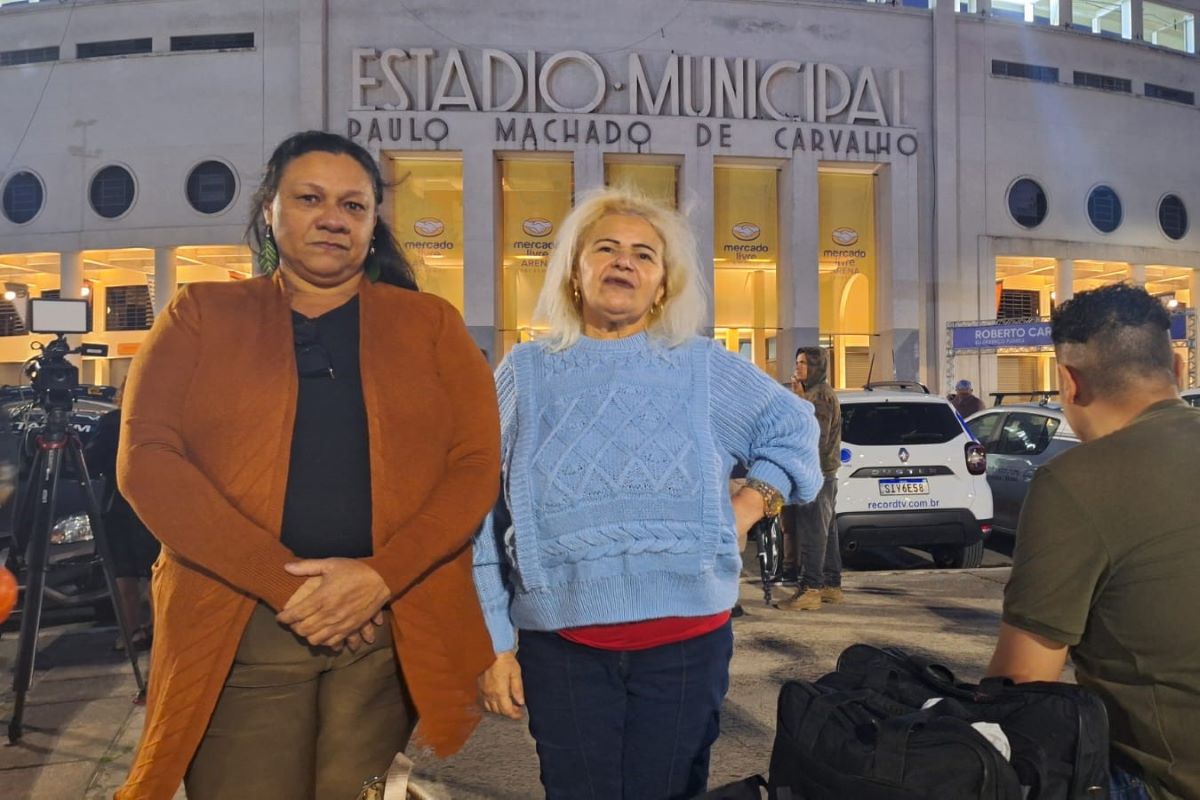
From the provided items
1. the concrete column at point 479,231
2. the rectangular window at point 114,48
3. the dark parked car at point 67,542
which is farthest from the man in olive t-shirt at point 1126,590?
the rectangular window at point 114,48

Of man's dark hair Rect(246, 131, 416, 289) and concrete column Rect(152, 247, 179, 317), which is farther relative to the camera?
concrete column Rect(152, 247, 179, 317)

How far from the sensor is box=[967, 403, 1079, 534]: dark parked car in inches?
331

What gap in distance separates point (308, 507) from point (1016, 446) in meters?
8.69

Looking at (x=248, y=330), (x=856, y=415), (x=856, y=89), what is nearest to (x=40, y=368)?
(x=248, y=330)

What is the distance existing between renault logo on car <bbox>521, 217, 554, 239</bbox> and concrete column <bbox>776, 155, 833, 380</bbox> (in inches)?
256

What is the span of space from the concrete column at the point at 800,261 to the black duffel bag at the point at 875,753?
852 inches

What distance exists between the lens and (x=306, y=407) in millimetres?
1779

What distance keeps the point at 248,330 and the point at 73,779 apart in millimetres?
2852

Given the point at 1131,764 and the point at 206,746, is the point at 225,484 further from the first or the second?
the point at 1131,764

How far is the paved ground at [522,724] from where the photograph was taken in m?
3.59

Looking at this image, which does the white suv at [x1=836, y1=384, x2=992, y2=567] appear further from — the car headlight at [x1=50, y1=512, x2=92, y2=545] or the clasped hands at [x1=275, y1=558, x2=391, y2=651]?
the clasped hands at [x1=275, y1=558, x2=391, y2=651]

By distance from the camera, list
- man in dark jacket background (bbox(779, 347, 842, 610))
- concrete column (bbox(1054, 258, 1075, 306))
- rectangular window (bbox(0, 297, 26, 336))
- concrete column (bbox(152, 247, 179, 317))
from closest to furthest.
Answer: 1. man in dark jacket background (bbox(779, 347, 842, 610))
2. concrete column (bbox(152, 247, 179, 317))
3. concrete column (bbox(1054, 258, 1075, 306))
4. rectangular window (bbox(0, 297, 26, 336))

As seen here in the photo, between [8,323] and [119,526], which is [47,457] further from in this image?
[8,323]

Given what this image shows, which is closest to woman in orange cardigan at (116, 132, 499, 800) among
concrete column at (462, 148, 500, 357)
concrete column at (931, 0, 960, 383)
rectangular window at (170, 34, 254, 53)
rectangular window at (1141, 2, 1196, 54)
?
concrete column at (462, 148, 500, 357)
